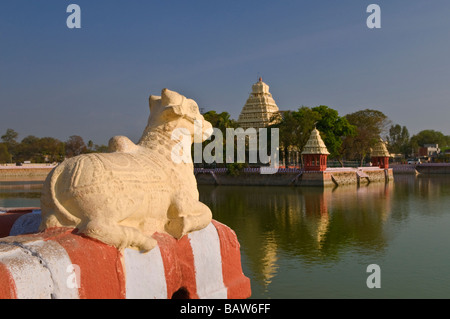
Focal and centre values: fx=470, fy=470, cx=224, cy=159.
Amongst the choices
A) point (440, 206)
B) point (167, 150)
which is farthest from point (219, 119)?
point (167, 150)

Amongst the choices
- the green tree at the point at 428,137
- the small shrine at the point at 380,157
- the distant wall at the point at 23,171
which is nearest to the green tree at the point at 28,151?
the distant wall at the point at 23,171

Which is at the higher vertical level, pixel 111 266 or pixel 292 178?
pixel 111 266

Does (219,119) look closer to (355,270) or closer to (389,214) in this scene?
(389,214)

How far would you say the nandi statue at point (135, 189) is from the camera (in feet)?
11.7

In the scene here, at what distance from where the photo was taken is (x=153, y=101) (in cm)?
477

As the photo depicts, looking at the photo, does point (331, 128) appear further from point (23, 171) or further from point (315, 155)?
point (23, 171)

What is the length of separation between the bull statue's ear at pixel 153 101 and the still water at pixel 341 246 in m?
3.89

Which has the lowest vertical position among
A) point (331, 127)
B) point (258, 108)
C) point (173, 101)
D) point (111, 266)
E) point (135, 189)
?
point (111, 266)

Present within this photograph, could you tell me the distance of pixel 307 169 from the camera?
103 feet

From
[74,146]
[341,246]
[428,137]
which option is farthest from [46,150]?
[428,137]

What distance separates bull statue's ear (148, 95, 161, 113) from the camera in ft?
15.5

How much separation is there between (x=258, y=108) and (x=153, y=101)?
45.8 metres
